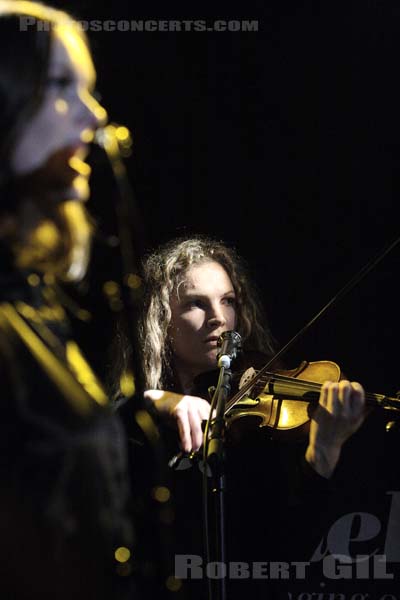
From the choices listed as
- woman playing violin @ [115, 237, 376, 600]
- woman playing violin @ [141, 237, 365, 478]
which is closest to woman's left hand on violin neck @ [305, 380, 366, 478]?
woman playing violin @ [115, 237, 376, 600]

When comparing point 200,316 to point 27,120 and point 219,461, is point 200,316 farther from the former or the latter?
point 27,120

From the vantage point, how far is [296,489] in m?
2.16

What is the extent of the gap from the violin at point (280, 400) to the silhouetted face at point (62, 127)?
1328 mm

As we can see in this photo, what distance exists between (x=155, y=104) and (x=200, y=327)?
885 millimetres

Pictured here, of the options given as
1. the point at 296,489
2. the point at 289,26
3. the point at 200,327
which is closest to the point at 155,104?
the point at 289,26

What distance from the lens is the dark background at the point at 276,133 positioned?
2.92 m

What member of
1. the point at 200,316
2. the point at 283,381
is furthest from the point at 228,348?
the point at 200,316

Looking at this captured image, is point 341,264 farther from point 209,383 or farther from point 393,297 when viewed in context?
point 209,383

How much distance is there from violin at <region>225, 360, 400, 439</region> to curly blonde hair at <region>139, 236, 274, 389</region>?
0.36 meters

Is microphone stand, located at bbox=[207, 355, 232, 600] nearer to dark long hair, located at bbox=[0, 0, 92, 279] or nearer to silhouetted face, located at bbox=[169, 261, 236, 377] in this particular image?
silhouetted face, located at bbox=[169, 261, 236, 377]

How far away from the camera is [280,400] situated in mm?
2254

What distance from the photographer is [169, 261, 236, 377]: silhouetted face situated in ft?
8.41

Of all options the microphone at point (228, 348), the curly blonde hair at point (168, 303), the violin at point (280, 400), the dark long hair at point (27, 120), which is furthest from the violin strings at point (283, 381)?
the dark long hair at point (27, 120)

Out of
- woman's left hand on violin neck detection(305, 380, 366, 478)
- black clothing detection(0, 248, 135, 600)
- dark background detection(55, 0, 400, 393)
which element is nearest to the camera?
black clothing detection(0, 248, 135, 600)
